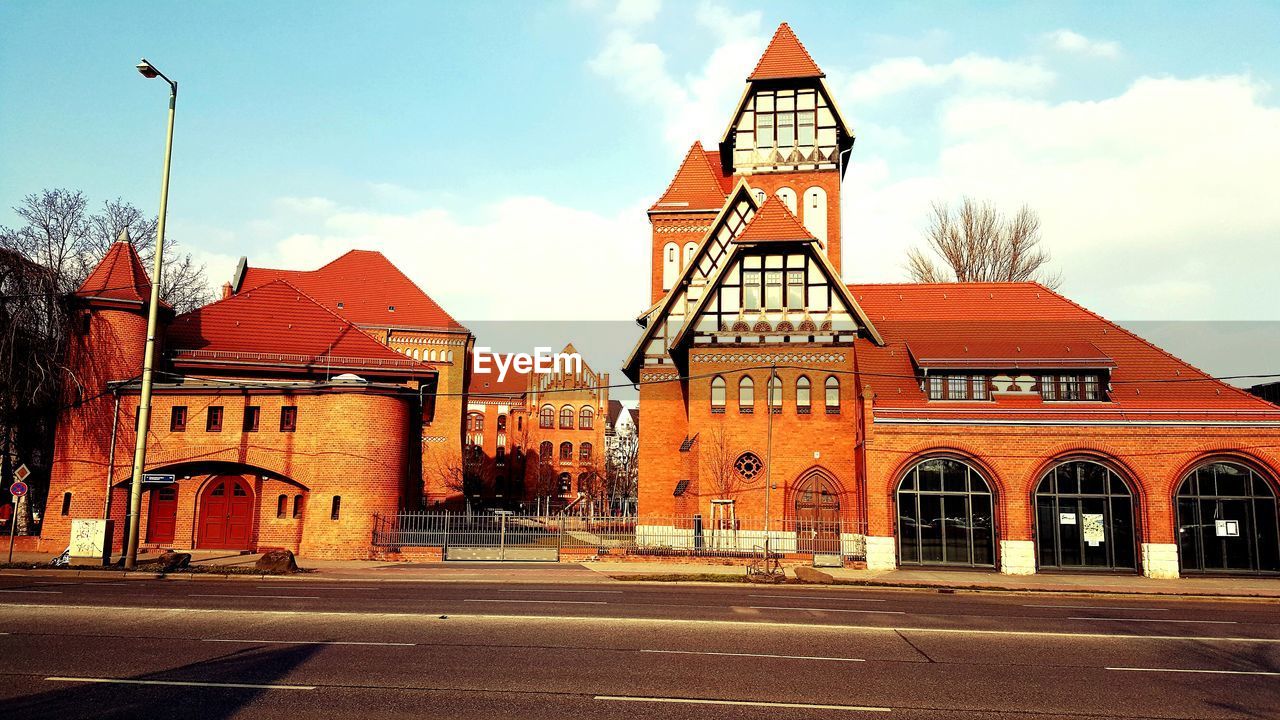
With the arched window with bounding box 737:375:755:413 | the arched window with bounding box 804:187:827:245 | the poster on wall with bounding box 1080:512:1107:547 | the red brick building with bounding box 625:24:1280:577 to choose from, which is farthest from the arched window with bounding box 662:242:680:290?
the poster on wall with bounding box 1080:512:1107:547

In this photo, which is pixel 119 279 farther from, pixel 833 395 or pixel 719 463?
pixel 833 395

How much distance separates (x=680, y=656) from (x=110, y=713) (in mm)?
6839

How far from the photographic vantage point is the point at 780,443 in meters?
32.0

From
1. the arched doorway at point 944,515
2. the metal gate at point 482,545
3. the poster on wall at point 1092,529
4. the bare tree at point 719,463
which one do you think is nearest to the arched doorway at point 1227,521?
the poster on wall at point 1092,529

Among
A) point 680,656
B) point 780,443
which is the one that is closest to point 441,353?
point 780,443

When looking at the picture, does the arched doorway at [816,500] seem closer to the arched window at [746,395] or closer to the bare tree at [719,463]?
the bare tree at [719,463]

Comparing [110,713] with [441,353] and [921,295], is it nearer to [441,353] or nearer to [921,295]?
[921,295]

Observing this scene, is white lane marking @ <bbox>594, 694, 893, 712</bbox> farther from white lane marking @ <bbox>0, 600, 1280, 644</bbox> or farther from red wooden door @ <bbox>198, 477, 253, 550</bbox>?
red wooden door @ <bbox>198, 477, 253, 550</bbox>

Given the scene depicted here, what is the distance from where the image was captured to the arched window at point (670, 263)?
41.2 m

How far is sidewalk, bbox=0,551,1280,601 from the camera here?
889 inches

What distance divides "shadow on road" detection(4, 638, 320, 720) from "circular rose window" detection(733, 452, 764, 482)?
22343 mm

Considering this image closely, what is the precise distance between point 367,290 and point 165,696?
164 ft

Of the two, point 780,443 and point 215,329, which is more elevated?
point 215,329

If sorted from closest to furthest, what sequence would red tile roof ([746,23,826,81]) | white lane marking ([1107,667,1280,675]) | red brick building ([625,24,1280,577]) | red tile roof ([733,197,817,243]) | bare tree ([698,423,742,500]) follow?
white lane marking ([1107,667,1280,675]) → red brick building ([625,24,1280,577]) → bare tree ([698,423,742,500]) → red tile roof ([733,197,817,243]) → red tile roof ([746,23,826,81])
